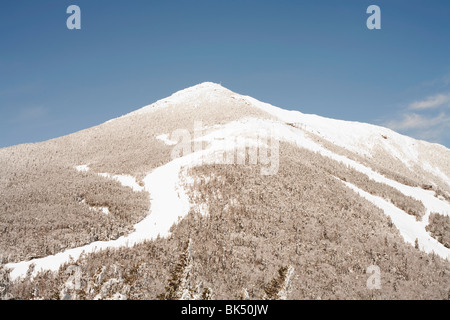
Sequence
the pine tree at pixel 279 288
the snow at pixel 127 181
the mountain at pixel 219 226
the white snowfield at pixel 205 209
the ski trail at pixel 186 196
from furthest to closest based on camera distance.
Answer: the snow at pixel 127 181, the white snowfield at pixel 205 209, the ski trail at pixel 186 196, the mountain at pixel 219 226, the pine tree at pixel 279 288

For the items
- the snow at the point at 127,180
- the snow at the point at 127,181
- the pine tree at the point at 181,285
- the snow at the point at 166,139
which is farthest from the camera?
the snow at the point at 166,139

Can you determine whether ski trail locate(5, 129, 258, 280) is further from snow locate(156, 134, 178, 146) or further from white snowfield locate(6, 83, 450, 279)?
snow locate(156, 134, 178, 146)

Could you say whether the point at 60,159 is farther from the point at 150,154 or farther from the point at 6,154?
the point at 150,154

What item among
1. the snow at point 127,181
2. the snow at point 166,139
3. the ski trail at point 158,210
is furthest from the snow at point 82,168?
the snow at point 166,139

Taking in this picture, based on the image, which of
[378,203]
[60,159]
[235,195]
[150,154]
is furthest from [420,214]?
[60,159]

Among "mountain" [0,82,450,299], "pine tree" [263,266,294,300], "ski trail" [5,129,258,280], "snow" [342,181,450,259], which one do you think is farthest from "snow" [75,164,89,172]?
"snow" [342,181,450,259]

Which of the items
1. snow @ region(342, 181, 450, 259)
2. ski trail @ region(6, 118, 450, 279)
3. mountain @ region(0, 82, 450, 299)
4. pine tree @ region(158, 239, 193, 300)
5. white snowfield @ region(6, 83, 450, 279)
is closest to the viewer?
pine tree @ region(158, 239, 193, 300)

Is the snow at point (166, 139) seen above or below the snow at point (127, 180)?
above

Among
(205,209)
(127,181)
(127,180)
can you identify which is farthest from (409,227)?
(127,180)

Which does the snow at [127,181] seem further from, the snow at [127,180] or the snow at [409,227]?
the snow at [409,227]
